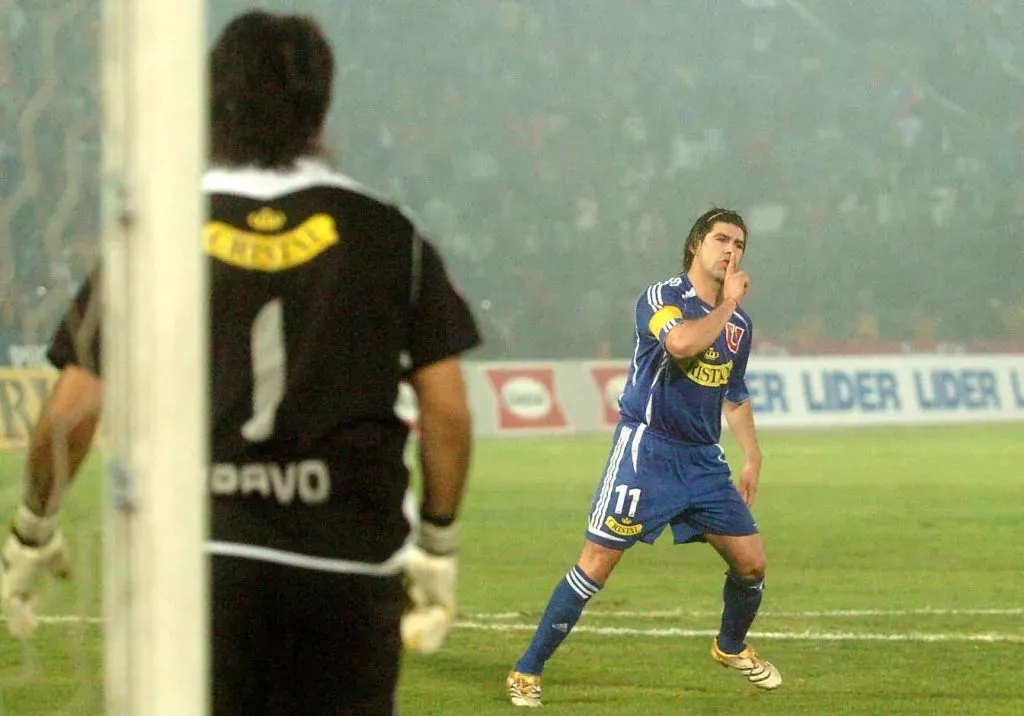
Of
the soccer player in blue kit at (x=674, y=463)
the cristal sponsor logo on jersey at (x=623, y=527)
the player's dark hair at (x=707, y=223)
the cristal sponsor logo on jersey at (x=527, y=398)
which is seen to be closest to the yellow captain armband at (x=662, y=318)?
the soccer player in blue kit at (x=674, y=463)

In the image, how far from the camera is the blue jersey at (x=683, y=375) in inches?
224

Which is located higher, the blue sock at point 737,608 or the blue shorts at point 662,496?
the blue shorts at point 662,496

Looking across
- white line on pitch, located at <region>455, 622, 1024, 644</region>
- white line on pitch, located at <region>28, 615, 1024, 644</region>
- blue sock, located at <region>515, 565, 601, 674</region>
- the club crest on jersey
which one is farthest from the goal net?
white line on pitch, located at <region>455, 622, 1024, 644</region>

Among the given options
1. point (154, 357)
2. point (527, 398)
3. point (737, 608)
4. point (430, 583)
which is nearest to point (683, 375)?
point (737, 608)

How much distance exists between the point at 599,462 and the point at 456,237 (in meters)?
13.1

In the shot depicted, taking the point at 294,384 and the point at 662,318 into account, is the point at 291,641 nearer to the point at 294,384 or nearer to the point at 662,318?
the point at 294,384

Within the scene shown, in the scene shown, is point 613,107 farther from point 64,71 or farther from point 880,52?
point 64,71

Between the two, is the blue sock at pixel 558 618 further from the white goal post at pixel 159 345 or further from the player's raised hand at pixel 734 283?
the white goal post at pixel 159 345

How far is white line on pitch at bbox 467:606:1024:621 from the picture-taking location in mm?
7785

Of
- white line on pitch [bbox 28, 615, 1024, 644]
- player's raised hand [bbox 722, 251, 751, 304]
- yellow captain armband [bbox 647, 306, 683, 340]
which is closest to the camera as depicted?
player's raised hand [bbox 722, 251, 751, 304]

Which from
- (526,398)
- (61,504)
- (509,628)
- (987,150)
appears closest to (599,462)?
(526,398)

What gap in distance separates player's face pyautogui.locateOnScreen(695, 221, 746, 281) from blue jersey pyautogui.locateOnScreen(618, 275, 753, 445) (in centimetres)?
10

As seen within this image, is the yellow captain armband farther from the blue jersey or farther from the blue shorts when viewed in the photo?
the blue shorts

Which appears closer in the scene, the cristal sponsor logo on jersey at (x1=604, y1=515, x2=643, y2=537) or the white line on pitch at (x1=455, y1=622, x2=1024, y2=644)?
the cristal sponsor logo on jersey at (x1=604, y1=515, x2=643, y2=537)
